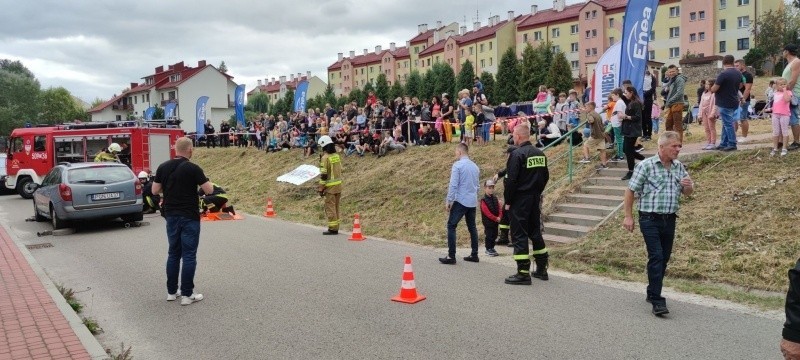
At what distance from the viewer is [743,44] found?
66.1 meters

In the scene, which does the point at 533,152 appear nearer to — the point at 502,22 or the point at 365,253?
the point at 365,253

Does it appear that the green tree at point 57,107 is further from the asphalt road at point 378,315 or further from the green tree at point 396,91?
the asphalt road at point 378,315

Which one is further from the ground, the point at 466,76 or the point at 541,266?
the point at 466,76

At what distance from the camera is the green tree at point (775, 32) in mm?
56969

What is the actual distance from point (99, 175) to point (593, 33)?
7153 centimetres

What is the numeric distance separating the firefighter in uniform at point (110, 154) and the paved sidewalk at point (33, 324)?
35.8ft

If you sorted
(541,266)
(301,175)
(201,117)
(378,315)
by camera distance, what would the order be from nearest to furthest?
(378,315) < (541,266) < (301,175) < (201,117)

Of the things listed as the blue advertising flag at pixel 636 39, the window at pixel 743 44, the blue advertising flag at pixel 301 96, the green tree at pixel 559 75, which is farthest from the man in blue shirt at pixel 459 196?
the window at pixel 743 44

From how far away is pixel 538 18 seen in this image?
83.3 m

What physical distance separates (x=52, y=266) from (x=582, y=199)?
31.5 feet

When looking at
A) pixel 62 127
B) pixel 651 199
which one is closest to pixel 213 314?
pixel 651 199

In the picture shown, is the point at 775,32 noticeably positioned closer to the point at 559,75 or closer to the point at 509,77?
the point at 559,75

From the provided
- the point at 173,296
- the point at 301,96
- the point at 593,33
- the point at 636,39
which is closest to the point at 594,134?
the point at 636,39

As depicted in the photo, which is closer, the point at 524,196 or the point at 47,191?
the point at 524,196
